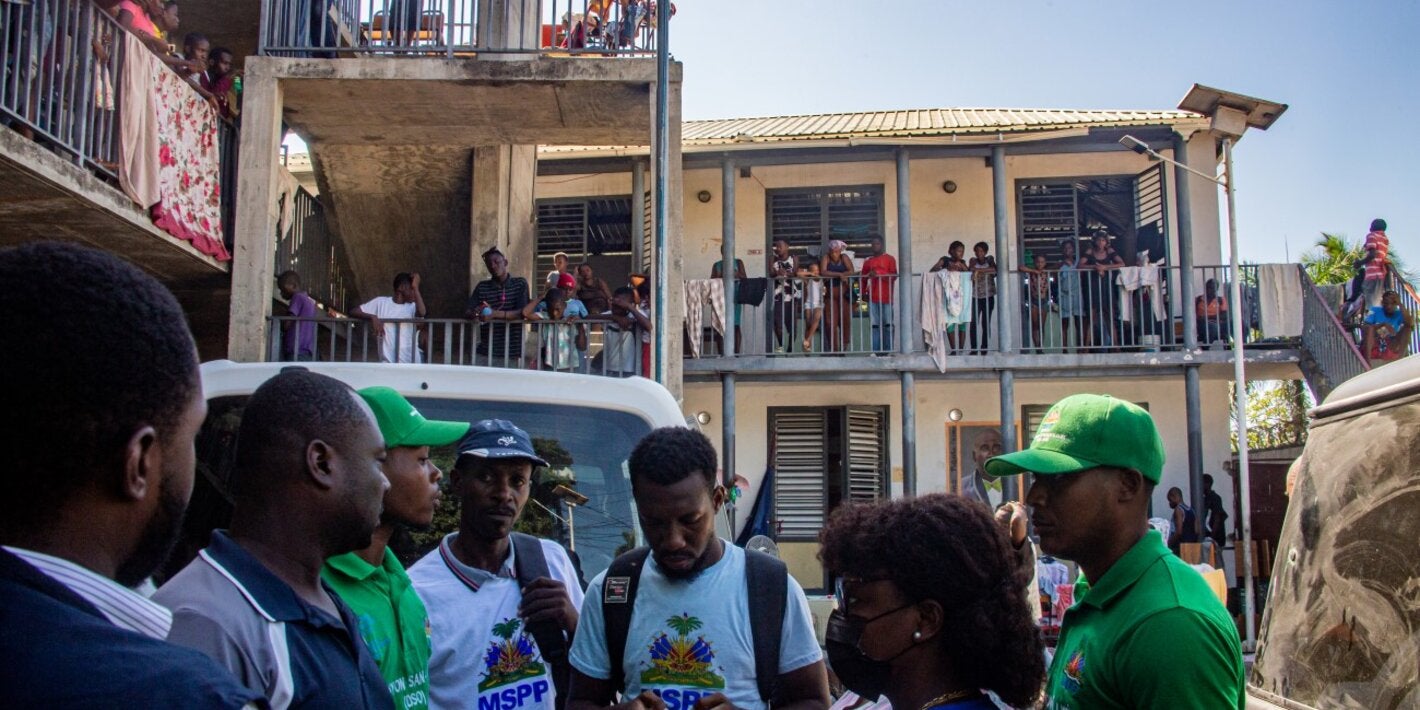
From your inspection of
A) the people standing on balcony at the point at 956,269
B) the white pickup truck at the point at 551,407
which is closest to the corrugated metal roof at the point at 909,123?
the people standing on balcony at the point at 956,269

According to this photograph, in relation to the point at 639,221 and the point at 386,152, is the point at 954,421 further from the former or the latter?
the point at 386,152

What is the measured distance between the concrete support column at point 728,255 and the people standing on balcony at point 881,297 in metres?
1.70

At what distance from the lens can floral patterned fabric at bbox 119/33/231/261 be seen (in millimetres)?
8094

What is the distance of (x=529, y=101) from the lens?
9844 millimetres

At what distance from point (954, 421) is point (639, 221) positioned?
504 cm

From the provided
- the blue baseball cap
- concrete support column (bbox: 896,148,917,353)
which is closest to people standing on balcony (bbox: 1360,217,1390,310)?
concrete support column (bbox: 896,148,917,353)

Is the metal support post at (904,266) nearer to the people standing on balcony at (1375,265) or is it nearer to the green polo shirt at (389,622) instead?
the people standing on balcony at (1375,265)

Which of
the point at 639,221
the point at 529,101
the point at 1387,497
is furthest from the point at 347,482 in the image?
the point at 639,221

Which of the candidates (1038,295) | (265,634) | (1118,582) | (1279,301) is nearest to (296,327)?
(265,634)

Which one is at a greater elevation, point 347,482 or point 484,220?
point 484,220

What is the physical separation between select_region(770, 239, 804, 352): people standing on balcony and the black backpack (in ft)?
37.9

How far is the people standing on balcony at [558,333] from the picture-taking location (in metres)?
9.23

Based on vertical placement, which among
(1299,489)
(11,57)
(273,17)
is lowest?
(1299,489)

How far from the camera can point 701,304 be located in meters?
14.4
